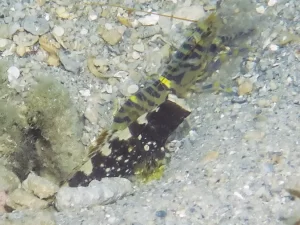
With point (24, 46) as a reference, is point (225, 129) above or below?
below

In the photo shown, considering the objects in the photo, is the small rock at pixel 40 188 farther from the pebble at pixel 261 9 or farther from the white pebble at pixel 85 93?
the pebble at pixel 261 9

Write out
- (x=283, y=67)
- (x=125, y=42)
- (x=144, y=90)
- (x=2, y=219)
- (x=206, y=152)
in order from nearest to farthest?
(x=2, y=219), (x=206, y=152), (x=283, y=67), (x=144, y=90), (x=125, y=42)

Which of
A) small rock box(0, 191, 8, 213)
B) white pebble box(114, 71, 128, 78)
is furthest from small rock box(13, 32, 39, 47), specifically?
small rock box(0, 191, 8, 213)

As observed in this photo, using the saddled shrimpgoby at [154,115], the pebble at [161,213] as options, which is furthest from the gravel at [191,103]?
the saddled shrimpgoby at [154,115]

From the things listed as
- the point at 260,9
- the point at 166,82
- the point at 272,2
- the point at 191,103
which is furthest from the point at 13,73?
the point at 272,2

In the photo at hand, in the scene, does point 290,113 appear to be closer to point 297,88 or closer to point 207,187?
point 297,88

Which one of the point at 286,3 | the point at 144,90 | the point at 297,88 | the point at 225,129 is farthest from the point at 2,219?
the point at 286,3

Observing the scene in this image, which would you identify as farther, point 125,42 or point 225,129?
point 125,42

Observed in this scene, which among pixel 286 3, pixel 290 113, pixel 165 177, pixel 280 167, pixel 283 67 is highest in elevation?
pixel 286 3
